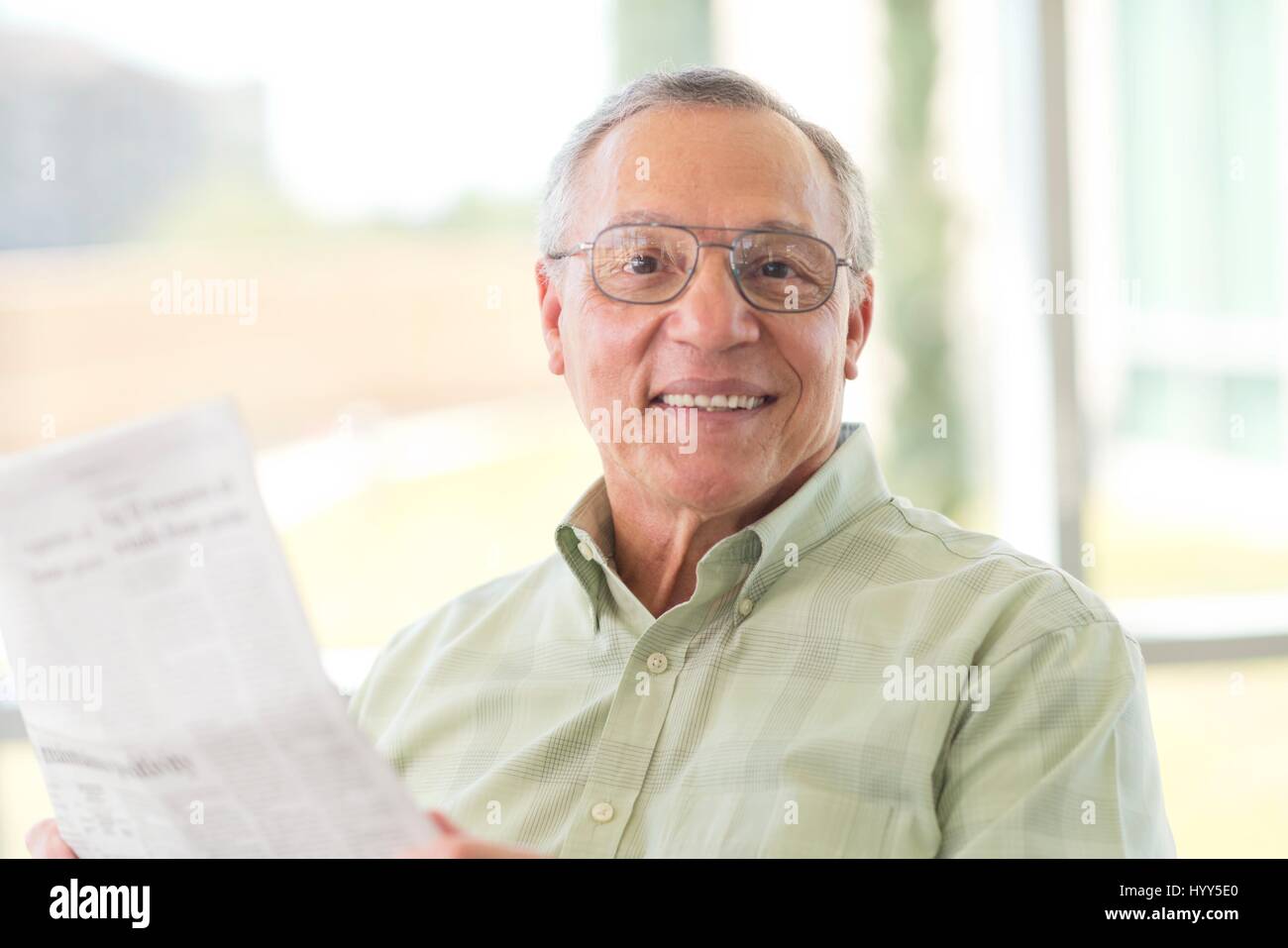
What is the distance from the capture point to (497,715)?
153 cm

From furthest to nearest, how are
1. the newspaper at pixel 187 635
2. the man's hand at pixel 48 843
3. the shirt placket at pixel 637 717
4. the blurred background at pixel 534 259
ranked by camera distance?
the blurred background at pixel 534 259
the shirt placket at pixel 637 717
the man's hand at pixel 48 843
the newspaper at pixel 187 635

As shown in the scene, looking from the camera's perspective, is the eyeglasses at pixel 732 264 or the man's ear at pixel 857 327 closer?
the eyeglasses at pixel 732 264

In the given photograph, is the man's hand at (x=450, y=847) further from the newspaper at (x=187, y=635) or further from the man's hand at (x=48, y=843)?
the man's hand at (x=48, y=843)

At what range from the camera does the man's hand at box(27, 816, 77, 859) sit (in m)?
1.13

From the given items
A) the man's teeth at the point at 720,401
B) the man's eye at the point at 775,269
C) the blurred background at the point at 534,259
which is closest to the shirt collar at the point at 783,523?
the man's teeth at the point at 720,401

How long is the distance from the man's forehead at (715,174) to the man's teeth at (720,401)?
206mm

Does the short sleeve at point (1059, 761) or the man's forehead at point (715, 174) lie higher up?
the man's forehead at point (715, 174)

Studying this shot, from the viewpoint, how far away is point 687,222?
149 centimetres

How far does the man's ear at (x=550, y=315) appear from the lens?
1735 millimetres

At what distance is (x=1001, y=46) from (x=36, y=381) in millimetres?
2780

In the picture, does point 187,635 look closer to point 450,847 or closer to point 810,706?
point 450,847

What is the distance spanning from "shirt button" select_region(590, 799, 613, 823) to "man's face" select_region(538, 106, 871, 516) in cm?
38

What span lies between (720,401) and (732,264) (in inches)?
6.5
